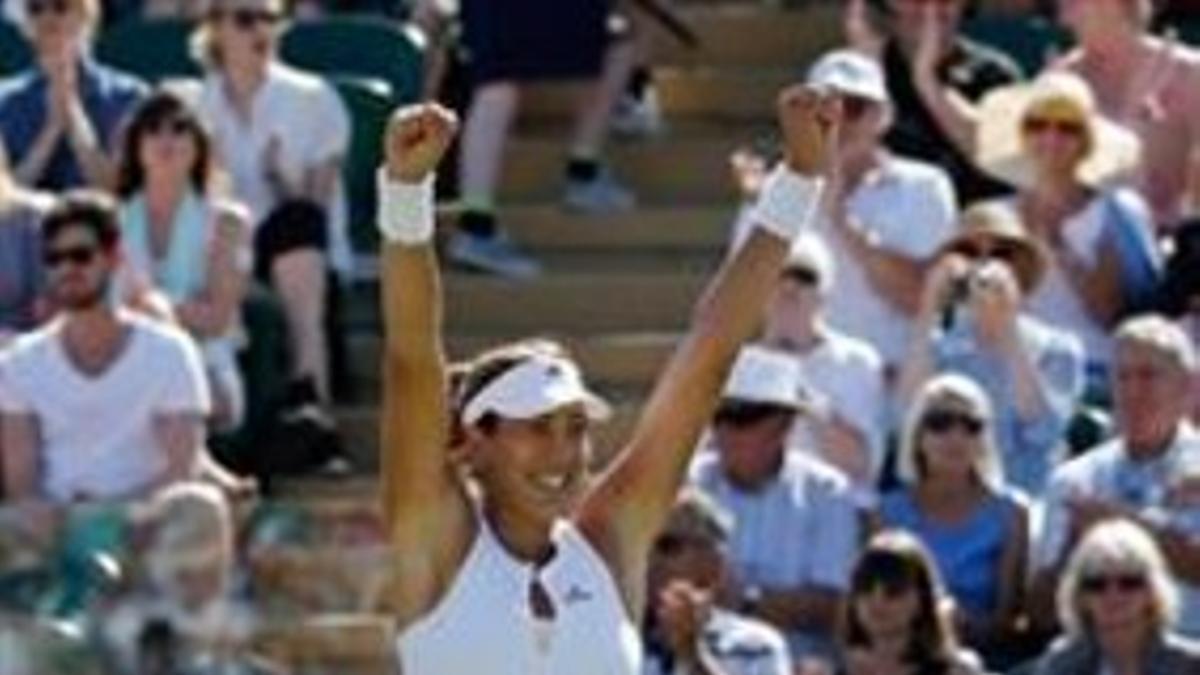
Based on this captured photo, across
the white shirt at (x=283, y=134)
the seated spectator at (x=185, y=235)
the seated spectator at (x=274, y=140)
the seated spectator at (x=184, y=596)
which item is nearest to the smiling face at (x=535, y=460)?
the seated spectator at (x=184, y=596)

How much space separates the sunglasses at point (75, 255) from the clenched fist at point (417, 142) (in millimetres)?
4835

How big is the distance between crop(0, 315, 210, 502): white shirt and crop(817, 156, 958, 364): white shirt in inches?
69.9

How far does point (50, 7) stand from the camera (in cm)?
1262

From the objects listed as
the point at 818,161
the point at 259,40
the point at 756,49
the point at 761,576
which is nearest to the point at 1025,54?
the point at 756,49

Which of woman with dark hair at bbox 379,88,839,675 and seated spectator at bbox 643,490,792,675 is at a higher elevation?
woman with dark hair at bbox 379,88,839,675

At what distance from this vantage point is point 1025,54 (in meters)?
13.7

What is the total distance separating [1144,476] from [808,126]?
3.87m

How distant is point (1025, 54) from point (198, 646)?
13.4ft

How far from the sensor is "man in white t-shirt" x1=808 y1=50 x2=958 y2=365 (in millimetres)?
11883

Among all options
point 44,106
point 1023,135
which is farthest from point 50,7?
point 1023,135

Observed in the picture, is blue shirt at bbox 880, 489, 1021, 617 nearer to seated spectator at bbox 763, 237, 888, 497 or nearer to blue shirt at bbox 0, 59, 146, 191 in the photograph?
seated spectator at bbox 763, 237, 888, 497

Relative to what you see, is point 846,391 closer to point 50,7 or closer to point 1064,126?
point 1064,126

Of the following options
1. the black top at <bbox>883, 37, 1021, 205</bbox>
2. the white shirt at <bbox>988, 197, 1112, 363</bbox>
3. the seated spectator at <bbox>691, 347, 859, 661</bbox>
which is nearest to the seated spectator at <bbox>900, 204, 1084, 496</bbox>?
the white shirt at <bbox>988, 197, 1112, 363</bbox>

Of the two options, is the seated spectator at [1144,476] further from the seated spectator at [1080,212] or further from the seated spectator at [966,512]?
the seated spectator at [1080,212]
